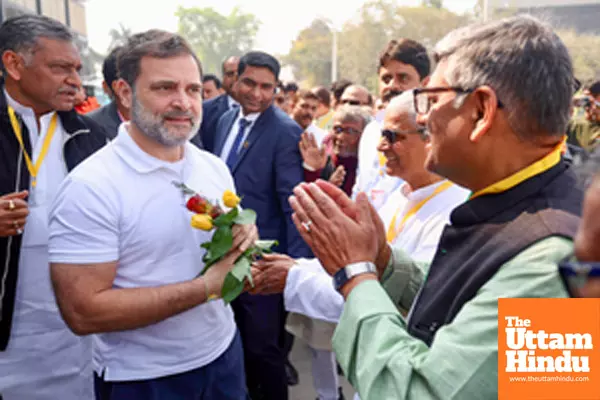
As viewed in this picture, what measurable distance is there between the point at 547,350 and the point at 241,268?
3.77ft

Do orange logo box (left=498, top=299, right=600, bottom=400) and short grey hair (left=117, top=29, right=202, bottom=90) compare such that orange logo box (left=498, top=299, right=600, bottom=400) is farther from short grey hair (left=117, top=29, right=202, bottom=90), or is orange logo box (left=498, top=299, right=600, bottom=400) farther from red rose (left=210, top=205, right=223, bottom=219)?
short grey hair (left=117, top=29, right=202, bottom=90)

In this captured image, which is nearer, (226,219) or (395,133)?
(226,219)

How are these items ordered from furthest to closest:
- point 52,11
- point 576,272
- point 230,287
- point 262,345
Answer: point 52,11 → point 262,345 → point 230,287 → point 576,272

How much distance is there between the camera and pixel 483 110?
4.04 feet

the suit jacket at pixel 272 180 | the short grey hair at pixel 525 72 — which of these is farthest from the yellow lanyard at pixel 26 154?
the short grey hair at pixel 525 72

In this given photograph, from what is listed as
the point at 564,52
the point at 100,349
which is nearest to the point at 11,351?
the point at 100,349

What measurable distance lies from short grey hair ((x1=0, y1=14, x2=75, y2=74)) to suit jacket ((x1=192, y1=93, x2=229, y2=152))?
198cm

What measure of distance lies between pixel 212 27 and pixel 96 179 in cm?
9260

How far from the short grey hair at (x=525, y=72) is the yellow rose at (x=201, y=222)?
3.53 ft

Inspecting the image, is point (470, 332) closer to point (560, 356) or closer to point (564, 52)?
point (560, 356)

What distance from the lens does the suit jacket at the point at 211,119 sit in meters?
4.96

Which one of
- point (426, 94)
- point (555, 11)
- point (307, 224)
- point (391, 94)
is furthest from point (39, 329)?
point (391, 94)

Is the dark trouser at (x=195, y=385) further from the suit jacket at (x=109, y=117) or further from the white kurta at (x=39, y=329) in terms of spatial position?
the suit jacket at (x=109, y=117)

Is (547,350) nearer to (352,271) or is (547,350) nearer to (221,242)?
(352,271)
